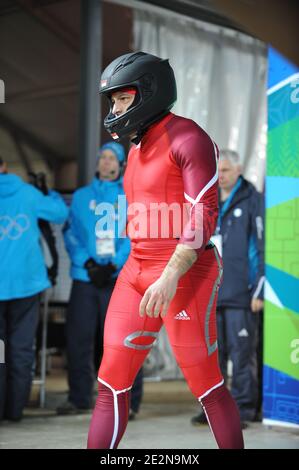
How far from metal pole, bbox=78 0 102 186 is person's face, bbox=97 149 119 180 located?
1.01 metres

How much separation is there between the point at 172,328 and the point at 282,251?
1.86m

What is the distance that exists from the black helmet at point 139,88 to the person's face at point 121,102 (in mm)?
Answer: 16

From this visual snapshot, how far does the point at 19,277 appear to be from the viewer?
4.35m

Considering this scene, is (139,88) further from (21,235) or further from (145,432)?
(145,432)

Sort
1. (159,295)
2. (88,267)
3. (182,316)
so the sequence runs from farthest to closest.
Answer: (88,267) → (182,316) → (159,295)

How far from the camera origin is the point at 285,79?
414 cm

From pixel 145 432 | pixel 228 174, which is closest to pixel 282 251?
pixel 228 174

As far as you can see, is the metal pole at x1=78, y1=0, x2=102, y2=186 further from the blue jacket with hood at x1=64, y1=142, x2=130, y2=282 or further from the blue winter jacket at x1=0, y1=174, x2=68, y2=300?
the blue winter jacket at x1=0, y1=174, x2=68, y2=300

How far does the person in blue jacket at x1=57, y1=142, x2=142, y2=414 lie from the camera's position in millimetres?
4594

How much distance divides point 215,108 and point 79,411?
2.99m

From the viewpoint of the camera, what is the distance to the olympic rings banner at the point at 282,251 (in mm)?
4125

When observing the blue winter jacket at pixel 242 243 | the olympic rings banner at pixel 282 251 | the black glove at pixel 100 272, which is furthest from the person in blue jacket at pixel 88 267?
the olympic rings banner at pixel 282 251
